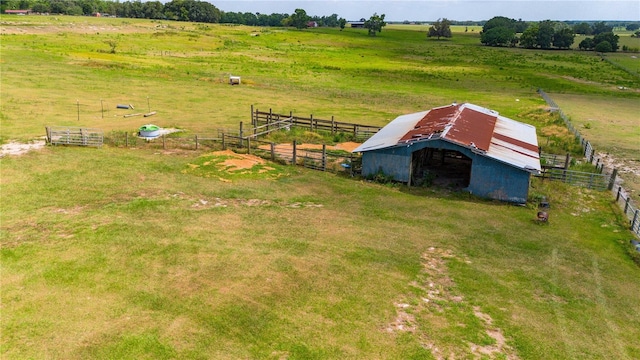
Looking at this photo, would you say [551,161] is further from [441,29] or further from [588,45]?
[441,29]

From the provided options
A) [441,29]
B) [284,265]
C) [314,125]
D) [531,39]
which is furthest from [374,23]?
[284,265]

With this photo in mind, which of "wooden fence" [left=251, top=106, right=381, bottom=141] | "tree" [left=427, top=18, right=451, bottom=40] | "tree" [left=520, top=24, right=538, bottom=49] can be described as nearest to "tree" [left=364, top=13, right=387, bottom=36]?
"tree" [left=427, top=18, right=451, bottom=40]

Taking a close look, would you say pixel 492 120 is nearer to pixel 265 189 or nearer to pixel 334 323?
pixel 265 189

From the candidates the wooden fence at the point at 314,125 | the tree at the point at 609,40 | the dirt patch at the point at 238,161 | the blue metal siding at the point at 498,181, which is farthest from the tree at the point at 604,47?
the dirt patch at the point at 238,161

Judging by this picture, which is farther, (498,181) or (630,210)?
(498,181)

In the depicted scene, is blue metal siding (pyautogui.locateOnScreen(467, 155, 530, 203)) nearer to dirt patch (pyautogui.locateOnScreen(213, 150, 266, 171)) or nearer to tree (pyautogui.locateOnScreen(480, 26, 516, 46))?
dirt patch (pyautogui.locateOnScreen(213, 150, 266, 171))

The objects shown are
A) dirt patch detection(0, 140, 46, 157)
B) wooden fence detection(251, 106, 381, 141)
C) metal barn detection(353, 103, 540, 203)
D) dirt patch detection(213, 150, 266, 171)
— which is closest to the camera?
metal barn detection(353, 103, 540, 203)

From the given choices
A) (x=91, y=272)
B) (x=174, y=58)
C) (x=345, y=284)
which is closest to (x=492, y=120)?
(x=345, y=284)
